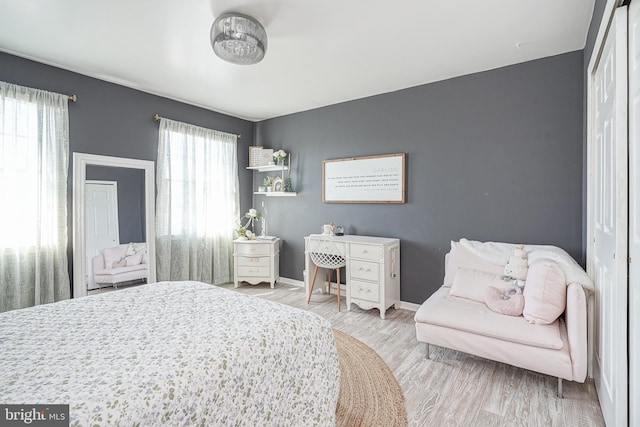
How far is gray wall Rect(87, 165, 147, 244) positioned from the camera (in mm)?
3537

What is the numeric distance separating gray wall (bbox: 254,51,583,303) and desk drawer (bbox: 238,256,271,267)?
0.90 metres

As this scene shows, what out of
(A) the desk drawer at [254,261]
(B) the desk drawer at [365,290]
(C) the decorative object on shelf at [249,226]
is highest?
(C) the decorative object on shelf at [249,226]

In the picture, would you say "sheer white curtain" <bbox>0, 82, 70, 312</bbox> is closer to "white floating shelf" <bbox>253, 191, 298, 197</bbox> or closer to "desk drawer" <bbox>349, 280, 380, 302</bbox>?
"white floating shelf" <bbox>253, 191, 298, 197</bbox>

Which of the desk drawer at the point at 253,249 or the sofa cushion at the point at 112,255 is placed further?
the desk drawer at the point at 253,249

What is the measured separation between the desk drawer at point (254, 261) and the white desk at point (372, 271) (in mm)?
1300

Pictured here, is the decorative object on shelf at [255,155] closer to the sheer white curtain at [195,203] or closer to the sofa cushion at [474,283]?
the sheer white curtain at [195,203]

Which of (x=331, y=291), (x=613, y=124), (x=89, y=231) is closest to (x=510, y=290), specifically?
(x=613, y=124)

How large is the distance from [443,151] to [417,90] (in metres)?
0.79

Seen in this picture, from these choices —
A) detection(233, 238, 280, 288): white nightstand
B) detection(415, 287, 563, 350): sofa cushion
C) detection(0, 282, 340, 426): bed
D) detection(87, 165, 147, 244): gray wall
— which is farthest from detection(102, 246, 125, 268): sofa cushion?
detection(415, 287, 563, 350): sofa cushion

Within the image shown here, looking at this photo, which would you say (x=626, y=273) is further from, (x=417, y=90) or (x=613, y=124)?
(x=417, y=90)

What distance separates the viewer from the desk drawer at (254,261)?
14.8ft

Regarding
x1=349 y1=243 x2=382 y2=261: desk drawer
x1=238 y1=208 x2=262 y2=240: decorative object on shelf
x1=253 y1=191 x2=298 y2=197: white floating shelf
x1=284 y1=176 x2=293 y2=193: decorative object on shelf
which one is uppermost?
x1=284 y1=176 x2=293 y2=193: decorative object on shelf

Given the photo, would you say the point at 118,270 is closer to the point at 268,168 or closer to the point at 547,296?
the point at 268,168

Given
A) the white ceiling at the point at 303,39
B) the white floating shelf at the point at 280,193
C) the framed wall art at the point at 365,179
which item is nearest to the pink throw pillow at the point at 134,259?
the white floating shelf at the point at 280,193
